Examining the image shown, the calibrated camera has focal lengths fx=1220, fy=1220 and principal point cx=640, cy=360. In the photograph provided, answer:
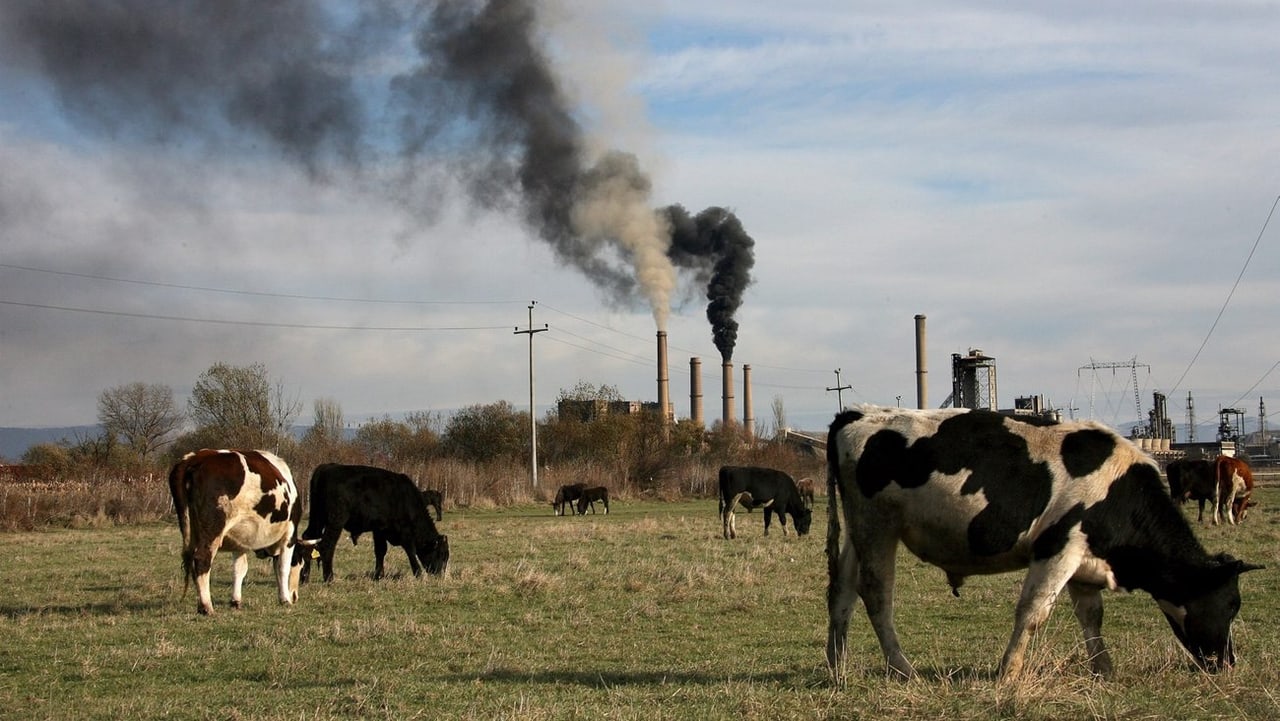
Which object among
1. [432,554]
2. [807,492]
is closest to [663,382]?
[807,492]

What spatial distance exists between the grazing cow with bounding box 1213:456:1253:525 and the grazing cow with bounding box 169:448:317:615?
74.0 feet

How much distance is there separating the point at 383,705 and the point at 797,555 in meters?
14.0

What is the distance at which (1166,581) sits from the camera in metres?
9.06

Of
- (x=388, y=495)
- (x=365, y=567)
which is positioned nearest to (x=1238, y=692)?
(x=388, y=495)

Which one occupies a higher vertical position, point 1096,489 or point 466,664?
point 1096,489

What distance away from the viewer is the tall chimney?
83.0 metres

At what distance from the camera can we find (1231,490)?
2938 cm

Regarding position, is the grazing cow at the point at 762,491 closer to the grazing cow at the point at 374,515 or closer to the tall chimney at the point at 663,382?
the grazing cow at the point at 374,515

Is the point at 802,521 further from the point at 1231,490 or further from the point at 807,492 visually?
the point at 807,492

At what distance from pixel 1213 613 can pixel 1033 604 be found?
1.67m

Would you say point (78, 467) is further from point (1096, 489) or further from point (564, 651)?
point (1096, 489)

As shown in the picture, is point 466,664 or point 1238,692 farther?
point 466,664

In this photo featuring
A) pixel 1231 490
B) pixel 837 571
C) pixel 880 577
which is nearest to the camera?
pixel 880 577

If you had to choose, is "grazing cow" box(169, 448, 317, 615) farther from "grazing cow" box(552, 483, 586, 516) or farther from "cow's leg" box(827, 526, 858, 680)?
"grazing cow" box(552, 483, 586, 516)
